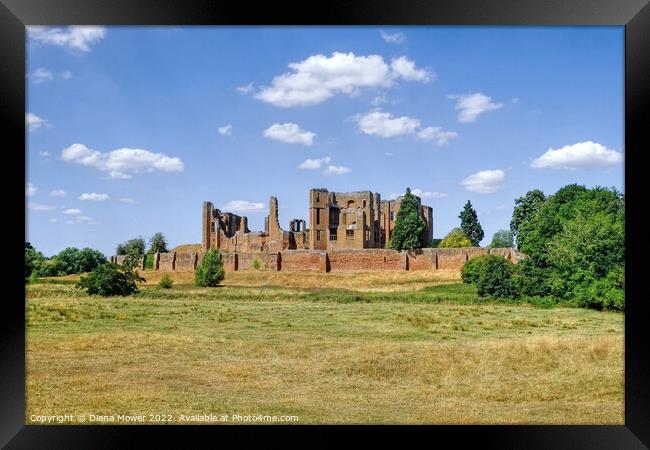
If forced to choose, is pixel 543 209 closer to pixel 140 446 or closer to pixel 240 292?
A: pixel 240 292

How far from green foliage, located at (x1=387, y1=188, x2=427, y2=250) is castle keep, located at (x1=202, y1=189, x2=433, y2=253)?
7.11 ft

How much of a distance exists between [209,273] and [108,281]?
6.65 m

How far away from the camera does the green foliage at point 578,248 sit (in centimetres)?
1553

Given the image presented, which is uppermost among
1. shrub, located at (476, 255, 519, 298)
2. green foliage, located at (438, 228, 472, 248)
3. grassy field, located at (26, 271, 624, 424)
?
green foliage, located at (438, 228, 472, 248)

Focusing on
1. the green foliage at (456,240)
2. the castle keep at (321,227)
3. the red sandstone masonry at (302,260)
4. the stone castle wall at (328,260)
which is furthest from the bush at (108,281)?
the green foliage at (456,240)

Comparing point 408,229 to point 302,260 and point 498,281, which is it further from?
point 498,281

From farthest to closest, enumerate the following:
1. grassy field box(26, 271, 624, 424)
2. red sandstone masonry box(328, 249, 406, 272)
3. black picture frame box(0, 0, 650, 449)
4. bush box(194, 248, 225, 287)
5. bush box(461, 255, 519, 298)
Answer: red sandstone masonry box(328, 249, 406, 272) → bush box(194, 248, 225, 287) → bush box(461, 255, 519, 298) → grassy field box(26, 271, 624, 424) → black picture frame box(0, 0, 650, 449)

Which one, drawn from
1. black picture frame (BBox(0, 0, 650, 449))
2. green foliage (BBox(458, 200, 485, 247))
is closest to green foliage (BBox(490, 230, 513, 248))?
green foliage (BBox(458, 200, 485, 247))

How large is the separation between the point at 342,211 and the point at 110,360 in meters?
28.3

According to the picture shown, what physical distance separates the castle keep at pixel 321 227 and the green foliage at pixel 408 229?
217 centimetres

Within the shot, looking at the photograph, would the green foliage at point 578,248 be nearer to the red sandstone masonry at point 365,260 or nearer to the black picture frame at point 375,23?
the black picture frame at point 375,23

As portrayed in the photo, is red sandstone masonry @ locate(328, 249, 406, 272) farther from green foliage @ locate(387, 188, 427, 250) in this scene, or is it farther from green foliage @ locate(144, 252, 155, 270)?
green foliage @ locate(144, 252, 155, 270)

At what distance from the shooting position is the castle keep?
3612cm

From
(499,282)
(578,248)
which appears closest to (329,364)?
(578,248)
